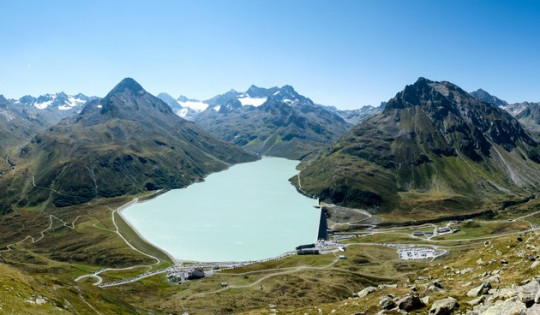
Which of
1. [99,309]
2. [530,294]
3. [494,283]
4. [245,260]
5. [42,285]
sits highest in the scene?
[530,294]

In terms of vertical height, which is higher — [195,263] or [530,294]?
[530,294]

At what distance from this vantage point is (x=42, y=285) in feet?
252

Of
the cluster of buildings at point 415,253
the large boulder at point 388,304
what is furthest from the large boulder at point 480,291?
the cluster of buildings at point 415,253

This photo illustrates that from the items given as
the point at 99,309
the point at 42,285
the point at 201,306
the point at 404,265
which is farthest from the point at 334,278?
the point at 42,285

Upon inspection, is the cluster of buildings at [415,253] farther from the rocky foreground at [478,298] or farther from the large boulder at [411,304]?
the large boulder at [411,304]

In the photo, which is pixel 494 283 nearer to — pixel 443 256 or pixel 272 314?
pixel 272 314

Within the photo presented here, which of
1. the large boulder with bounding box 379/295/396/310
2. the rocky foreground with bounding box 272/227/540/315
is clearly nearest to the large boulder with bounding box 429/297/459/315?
the rocky foreground with bounding box 272/227/540/315

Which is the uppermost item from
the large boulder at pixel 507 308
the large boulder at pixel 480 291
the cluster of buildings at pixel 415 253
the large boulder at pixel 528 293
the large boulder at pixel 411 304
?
the large boulder at pixel 528 293

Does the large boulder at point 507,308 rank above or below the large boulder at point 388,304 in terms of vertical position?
above

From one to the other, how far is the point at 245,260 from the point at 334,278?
58.6 meters

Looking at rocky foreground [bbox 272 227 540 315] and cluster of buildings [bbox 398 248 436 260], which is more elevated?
rocky foreground [bbox 272 227 540 315]

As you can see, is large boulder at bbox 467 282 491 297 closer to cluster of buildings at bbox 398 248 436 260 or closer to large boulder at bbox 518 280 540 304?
large boulder at bbox 518 280 540 304

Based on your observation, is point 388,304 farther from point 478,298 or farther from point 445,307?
point 478,298

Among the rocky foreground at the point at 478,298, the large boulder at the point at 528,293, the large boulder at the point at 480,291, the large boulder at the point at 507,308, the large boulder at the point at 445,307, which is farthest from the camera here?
the large boulder at the point at 480,291
